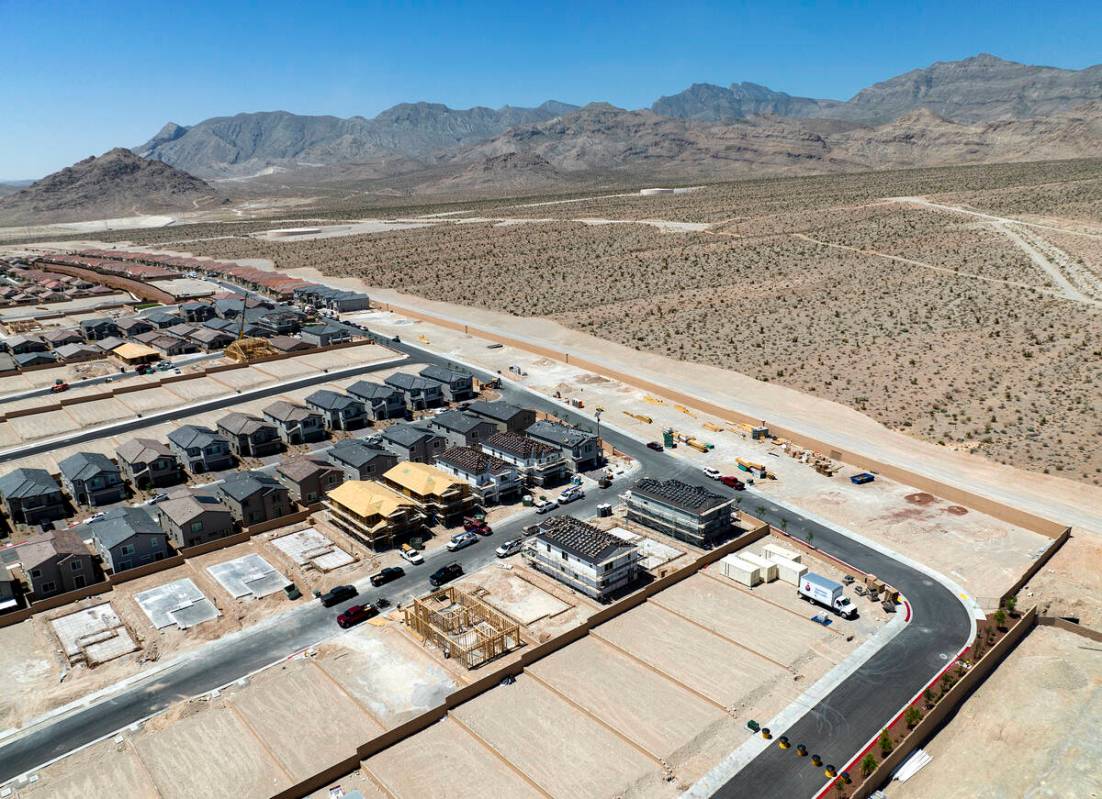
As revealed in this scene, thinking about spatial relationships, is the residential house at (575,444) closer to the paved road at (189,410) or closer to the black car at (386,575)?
the black car at (386,575)

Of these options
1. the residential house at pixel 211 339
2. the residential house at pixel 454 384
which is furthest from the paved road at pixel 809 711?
the residential house at pixel 211 339

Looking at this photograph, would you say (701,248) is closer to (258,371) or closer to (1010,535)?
(258,371)

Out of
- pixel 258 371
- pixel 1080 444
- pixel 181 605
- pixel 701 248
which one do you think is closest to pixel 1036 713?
pixel 1080 444

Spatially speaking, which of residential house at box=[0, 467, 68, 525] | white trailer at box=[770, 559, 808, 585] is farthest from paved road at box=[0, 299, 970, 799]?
residential house at box=[0, 467, 68, 525]

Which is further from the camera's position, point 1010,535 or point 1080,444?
point 1080,444

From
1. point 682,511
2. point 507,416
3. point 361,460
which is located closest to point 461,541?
point 361,460

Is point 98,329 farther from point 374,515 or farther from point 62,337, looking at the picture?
point 374,515

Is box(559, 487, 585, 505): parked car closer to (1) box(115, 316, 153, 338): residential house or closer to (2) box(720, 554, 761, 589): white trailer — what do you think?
(2) box(720, 554, 761, 589): white trailer

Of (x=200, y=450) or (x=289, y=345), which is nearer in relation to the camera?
(x=200, y=450)
